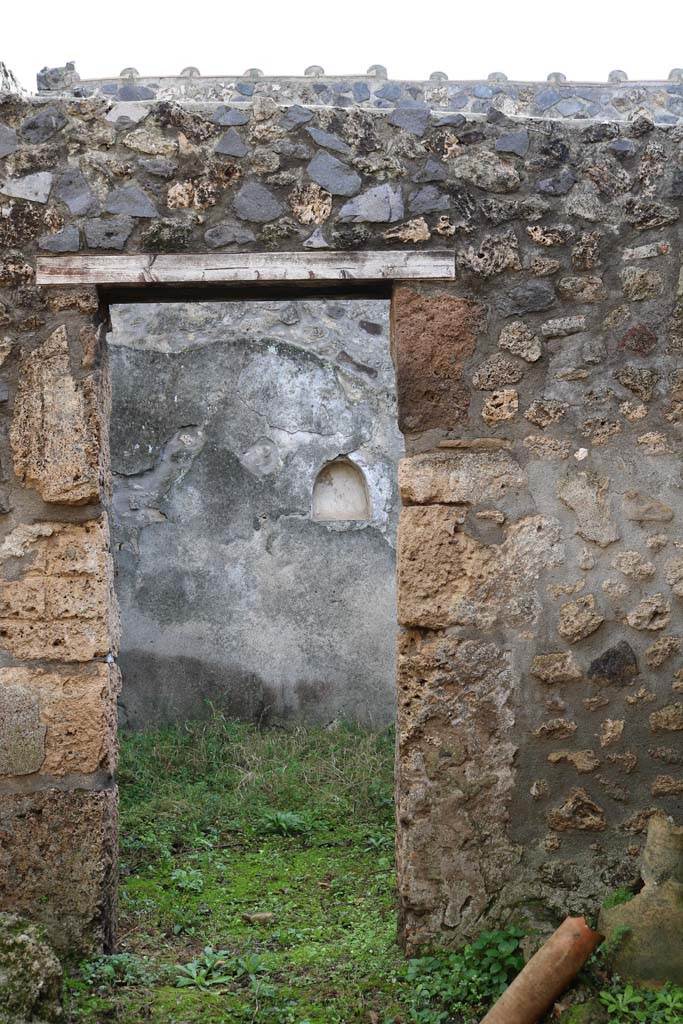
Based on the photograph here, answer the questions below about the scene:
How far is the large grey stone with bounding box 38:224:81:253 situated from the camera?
3.65 m

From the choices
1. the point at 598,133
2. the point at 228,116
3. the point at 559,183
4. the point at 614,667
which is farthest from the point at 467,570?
the point at 228,116

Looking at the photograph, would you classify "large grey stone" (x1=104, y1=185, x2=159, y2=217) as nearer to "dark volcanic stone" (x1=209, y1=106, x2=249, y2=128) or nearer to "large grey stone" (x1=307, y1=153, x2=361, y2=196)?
"dark volcanic stone" (x1=209, y1=106, x2=249, y2=128)

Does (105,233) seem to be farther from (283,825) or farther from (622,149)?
(283,825)

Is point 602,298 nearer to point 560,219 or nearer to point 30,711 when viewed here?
point 560,219

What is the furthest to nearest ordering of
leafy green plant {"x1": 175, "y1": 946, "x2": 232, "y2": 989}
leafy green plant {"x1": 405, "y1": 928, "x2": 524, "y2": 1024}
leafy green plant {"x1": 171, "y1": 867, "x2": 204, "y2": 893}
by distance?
leafy green plant {"x1": 171, "y1": 867, "x2": 204, "y2": 893} < leafy green plant {"x1": 175, "y1": 946, "x2": 232, "y2": 989} < leafy green plant {"x1": 405, "y1": 928, "x2": 524, "y2": 1024}

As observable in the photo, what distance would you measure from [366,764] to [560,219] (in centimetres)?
342

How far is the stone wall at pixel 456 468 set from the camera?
11.9ft

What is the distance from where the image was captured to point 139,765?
5.98 meters

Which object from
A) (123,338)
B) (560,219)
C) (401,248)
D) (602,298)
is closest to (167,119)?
(401,248)

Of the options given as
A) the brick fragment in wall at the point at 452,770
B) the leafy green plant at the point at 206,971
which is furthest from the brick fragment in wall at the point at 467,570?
the leafy green plant at the point at 206,971

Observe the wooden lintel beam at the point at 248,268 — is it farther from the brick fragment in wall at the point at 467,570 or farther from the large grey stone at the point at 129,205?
the brick fragment in wall at the point at 467,570

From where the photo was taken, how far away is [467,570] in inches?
145

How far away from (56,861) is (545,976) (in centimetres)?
167

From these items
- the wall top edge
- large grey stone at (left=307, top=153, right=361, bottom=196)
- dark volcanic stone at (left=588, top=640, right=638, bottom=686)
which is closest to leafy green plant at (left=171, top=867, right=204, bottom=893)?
dark volcanic stone at (left=588, top=640, right=638, bottom=686)
